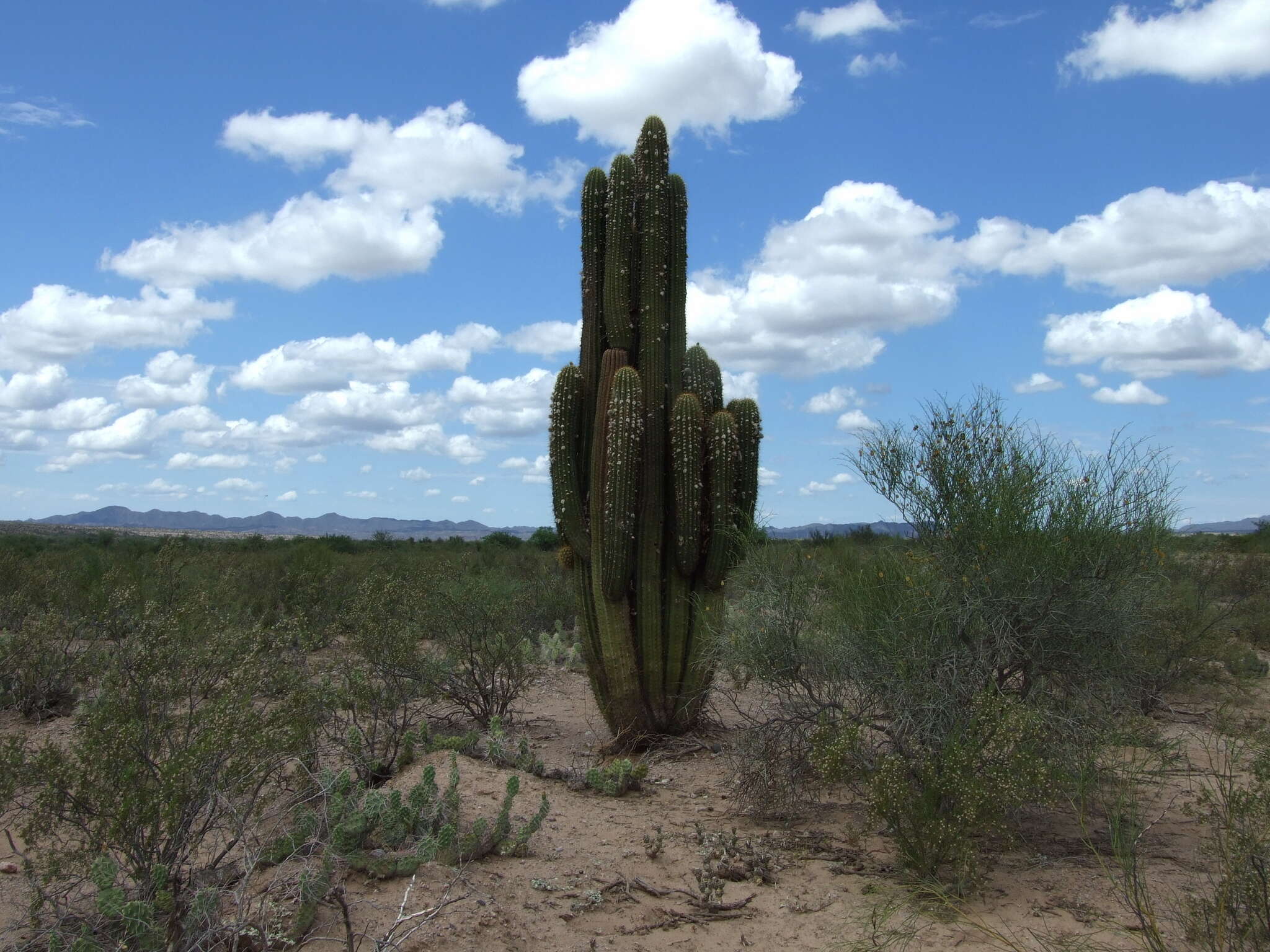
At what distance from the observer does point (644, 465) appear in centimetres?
888

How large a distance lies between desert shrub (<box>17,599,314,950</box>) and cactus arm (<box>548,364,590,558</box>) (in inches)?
152

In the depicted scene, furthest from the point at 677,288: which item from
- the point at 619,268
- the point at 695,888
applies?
the point at 695,888

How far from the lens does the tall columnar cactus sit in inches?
345

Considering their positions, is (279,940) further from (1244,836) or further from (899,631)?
(1244,836)

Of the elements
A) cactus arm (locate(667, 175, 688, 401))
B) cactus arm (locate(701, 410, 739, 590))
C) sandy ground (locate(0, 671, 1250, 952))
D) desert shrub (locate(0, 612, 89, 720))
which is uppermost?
cactus arm (locate(667, 175, 688, 401))

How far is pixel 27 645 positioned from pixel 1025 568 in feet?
32.9

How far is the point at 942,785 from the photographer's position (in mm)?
5402

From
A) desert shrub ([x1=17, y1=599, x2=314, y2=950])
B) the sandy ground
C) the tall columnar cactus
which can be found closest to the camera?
desert shrub ([x1=17, y1=599, x2=314, y2=950])

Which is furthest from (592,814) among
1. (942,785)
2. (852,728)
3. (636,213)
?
(636,213)

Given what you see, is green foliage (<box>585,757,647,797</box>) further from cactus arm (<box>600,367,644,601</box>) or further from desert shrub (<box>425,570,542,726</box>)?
desert shrub (<box>425,570,542,726</box>)

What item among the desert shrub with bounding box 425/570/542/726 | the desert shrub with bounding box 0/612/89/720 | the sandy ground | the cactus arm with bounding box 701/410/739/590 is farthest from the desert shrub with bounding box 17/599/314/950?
the desert shrub with bounding box 0/612/89/720

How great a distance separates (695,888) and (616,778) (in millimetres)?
2112

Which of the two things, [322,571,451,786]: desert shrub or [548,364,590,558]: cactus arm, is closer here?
[322,571,451,786]: desert shrub

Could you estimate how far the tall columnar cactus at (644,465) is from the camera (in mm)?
8773
